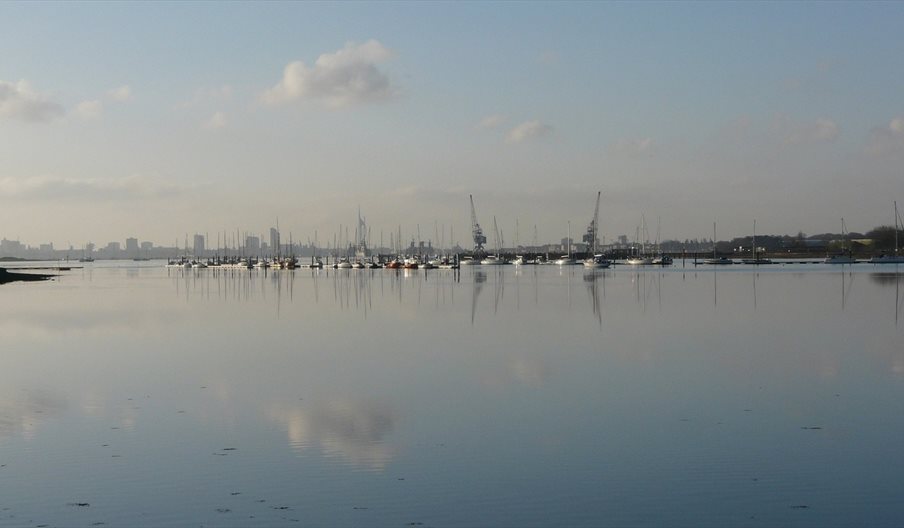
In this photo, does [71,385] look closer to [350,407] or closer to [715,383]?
[350,407]

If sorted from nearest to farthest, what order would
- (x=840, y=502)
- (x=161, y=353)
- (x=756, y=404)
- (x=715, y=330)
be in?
(x=840, y=502) → (x=756, y=404) → (x=161, y=353) → (x=715, y=330)

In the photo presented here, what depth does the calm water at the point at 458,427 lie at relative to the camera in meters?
10.4

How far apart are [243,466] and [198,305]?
1624 inches

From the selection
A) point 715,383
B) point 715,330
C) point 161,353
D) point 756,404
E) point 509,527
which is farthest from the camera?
point 715,330

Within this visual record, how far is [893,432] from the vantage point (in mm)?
14141

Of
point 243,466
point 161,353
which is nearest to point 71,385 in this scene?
point 161,353

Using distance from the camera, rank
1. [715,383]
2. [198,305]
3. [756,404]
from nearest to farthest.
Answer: [756,404] < [715,383] < [198,305]

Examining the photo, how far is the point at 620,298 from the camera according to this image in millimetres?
53156

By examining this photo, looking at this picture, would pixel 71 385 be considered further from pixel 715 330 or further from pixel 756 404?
pixel 715 330

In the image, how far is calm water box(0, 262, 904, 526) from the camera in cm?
1045

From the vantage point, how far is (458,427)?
15.0 metres

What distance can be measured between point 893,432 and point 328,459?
867 centimetres

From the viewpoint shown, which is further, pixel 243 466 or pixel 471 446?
pixel 471 446

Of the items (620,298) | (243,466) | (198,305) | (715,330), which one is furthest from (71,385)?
(620,298)
